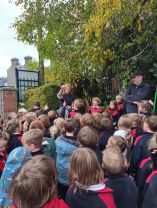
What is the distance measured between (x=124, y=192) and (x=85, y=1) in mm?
10615

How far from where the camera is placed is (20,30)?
17438 mm

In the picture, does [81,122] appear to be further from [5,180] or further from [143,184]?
[5,180]

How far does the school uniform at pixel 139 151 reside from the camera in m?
5.20

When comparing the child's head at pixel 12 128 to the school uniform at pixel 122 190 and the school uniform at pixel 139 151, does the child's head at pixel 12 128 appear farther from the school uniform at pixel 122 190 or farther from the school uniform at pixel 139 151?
the school uniform at pixel 122 190

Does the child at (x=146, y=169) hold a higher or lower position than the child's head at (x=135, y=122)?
lower

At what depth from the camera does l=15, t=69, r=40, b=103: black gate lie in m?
16.4

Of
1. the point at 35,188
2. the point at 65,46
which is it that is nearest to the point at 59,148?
the point at 35,188

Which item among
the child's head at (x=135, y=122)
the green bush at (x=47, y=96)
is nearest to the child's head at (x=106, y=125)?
the child's head at (x=135, y=122)

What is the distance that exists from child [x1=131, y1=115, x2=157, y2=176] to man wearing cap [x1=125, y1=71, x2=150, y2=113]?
3.74m

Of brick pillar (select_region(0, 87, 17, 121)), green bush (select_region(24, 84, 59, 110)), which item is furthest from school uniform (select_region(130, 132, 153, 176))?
brick pillar (select_region(0, 87, 17, 121))

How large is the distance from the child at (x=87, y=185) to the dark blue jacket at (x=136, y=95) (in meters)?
5.97

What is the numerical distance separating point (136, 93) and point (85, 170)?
6264mm

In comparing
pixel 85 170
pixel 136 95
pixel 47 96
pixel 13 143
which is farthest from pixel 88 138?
pixel 47 96

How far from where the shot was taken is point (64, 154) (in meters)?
5.34
